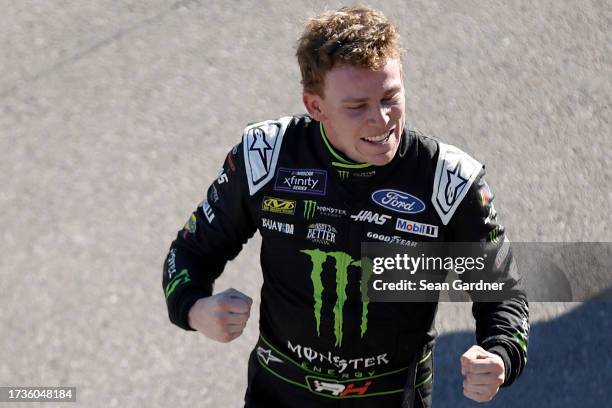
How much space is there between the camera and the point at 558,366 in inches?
219

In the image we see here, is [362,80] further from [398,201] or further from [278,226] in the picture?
[278,226]

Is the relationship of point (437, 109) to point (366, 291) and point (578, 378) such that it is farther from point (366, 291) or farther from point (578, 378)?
point (366, 291)

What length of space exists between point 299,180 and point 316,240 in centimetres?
20

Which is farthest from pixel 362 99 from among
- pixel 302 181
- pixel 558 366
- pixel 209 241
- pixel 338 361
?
pixel 558 366

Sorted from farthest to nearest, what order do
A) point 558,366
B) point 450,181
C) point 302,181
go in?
1. point 558,366
2. point 302,181
3. point 450,181

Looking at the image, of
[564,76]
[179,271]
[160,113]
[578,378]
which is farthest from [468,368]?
[564,76]

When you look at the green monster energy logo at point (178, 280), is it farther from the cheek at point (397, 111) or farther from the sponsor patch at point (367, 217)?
the cheek at point (397, 111)

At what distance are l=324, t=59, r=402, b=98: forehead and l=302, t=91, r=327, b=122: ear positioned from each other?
12 cm

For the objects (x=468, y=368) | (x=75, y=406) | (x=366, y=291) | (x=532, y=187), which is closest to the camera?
(x=468, y=368)

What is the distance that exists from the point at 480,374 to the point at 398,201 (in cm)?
61

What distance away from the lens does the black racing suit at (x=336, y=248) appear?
10.6 ft

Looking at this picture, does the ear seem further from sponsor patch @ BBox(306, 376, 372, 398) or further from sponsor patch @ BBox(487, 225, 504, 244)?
sponsor patch @ BBox(306, 376, 372, 398)

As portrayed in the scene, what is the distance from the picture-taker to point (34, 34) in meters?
7.57

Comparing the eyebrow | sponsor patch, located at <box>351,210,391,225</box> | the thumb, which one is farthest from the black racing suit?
the eyebrow
